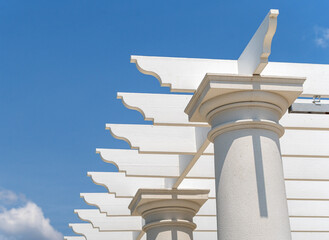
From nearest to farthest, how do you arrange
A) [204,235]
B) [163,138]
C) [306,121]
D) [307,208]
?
[306,121] < [163,138] < [307,208] < [204,235]

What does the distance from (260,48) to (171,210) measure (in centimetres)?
1191

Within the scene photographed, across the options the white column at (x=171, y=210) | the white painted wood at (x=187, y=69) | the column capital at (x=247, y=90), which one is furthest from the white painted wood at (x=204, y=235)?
the column capital at (x=247, y=90)

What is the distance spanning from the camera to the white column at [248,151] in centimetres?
1266

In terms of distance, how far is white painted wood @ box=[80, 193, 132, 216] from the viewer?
31.2 metres

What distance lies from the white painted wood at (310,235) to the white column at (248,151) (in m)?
23.4

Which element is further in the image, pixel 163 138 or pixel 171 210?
pixel 171 210

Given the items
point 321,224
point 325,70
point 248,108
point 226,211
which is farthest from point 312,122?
point 321,224

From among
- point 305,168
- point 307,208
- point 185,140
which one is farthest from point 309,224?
point 185,140

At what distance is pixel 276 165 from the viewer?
13281 mm

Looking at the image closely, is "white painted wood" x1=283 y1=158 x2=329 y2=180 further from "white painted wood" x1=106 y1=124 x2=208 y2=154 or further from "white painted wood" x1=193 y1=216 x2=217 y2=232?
"white painted wood" x1=193 y1=216 x2=217 y2=232

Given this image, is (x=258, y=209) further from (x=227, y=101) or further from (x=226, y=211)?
(x=227, y=101)

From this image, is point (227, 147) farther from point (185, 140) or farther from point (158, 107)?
point (185, 140)

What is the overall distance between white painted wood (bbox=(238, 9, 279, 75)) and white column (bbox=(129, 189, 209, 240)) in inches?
395

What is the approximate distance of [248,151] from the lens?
13172mm
